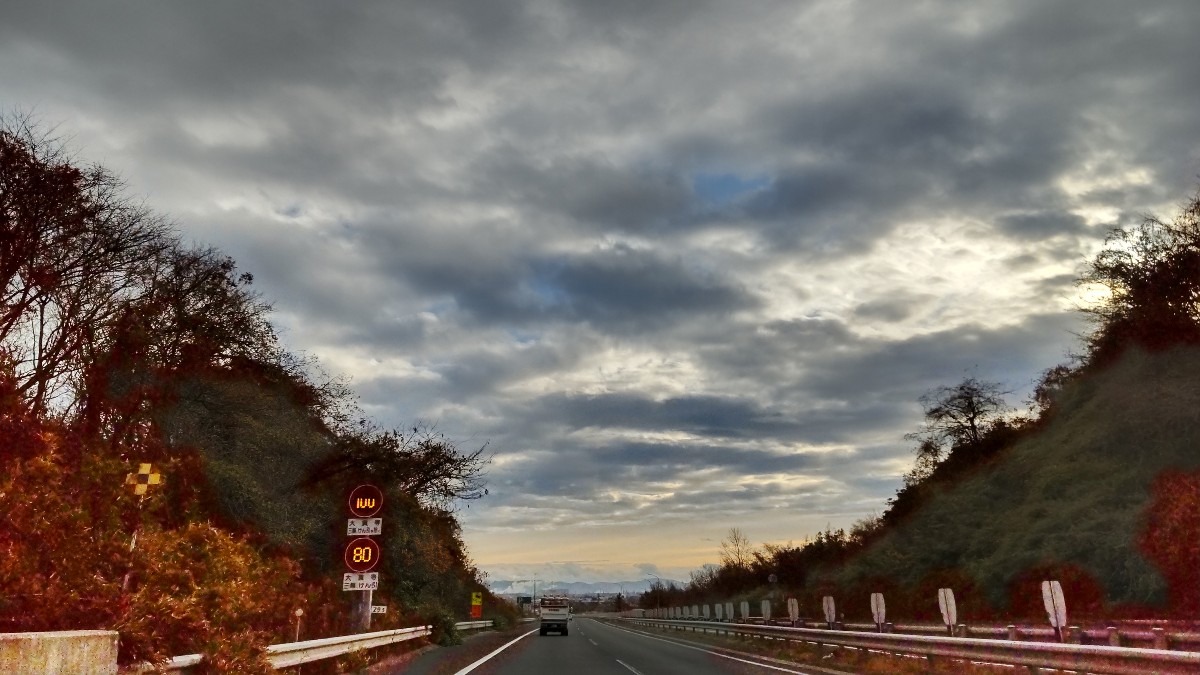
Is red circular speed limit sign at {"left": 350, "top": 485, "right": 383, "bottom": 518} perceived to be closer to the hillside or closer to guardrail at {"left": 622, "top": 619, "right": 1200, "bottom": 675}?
guardrail at {"left": 622, "top": 619, "right": 1200, "bottom": 675}

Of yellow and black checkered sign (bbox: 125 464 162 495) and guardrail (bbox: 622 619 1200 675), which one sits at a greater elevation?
yellow and black checkered sign (bbox: 125 464 162 495)

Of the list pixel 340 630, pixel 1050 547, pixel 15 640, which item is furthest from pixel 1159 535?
pixel 15 640

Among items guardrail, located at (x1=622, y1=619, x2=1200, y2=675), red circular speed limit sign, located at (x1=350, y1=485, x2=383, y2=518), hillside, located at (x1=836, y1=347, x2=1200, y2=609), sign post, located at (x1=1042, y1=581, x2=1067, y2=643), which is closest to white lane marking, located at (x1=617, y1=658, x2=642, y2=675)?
guardrail, located at (x1=622, y1=619, x2=1200, y2=675)

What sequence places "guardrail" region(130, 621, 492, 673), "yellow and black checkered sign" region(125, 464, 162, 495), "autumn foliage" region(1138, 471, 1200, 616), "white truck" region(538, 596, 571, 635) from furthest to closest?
"white truck" region(538, 596, 571, 635) → "autumn foliage" region(1138, 471, 1200, 616) → "yellow and black checkered sign" region(125, 464, 162, 495) → "guardrail" region(130, 621, 492, 673)

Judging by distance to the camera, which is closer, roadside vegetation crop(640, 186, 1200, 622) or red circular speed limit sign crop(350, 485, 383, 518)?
red circular speed limit sign crop(350, 485, 383, 518)

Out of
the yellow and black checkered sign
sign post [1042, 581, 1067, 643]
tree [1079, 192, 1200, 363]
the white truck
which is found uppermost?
tree [1079, 192, 1200, 363]

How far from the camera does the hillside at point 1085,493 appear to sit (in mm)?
34688

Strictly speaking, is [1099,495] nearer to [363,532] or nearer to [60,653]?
[363,532]

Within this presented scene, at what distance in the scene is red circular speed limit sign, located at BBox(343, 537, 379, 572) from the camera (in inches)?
906

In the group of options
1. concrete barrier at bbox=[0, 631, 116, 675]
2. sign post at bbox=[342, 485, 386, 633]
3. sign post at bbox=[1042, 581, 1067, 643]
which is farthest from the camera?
sign post at bbox=[342, 485, 386, 633]

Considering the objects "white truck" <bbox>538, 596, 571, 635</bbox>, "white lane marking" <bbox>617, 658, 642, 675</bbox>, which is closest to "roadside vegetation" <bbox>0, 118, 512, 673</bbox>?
"white lane marking" <bbox>617, 658, 642, 675</bbox>

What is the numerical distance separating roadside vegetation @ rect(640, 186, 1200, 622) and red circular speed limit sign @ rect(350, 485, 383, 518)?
80.7 feet

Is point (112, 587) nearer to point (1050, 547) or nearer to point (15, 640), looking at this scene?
point (15, 640)

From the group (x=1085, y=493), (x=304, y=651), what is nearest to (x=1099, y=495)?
(x=1085, y=493)
